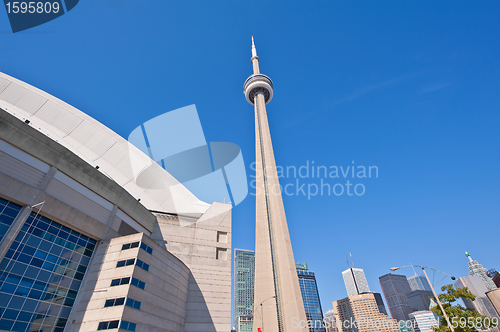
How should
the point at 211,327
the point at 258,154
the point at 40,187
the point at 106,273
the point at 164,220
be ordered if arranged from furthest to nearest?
the point at 258,154 < the point at 164,220 < the point at 211,327 < the point at 106,273 < the point at 40,187

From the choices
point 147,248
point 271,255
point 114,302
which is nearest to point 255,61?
point 271,255

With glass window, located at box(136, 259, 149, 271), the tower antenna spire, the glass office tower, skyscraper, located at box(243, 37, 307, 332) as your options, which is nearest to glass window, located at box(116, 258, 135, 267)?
glass window, located at box(136, 259, 149, 271)

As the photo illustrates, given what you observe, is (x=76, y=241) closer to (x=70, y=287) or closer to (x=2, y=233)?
(x=70, y=287)

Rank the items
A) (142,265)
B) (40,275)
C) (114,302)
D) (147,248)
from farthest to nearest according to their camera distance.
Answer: (147,248) < (142,265) < (114,302) < (40,275)

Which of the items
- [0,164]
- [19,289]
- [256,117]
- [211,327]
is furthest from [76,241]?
[256,117]

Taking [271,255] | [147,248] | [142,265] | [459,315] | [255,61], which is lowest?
[459,315]

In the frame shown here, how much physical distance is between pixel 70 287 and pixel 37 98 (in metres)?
33.4

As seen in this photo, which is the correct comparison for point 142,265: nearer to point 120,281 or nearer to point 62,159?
point 120,281

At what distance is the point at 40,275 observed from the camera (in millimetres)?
24562

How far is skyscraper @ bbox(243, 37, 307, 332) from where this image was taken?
51031 millimetres

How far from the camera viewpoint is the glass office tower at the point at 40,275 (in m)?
22.3

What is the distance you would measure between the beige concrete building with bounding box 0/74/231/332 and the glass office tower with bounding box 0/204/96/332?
0.08m

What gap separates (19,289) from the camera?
2280 centimetres

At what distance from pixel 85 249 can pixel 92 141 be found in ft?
69.0
